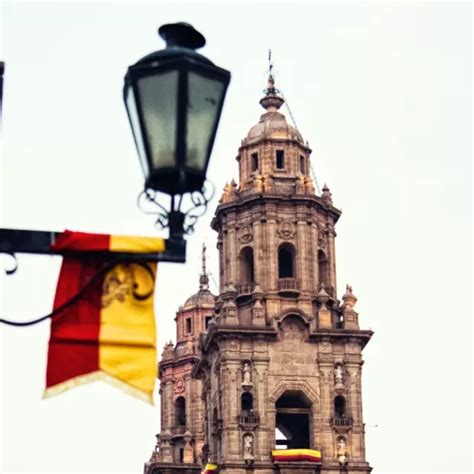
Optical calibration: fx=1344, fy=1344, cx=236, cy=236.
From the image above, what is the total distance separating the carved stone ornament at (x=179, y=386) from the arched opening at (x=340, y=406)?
2436cm

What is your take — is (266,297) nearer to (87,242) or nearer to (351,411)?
(351,411)

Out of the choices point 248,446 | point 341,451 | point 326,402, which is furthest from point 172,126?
point 326,402

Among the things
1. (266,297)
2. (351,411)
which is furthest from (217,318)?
(351,411)

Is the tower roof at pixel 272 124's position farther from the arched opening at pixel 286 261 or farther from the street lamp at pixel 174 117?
the street lamp at pixel 174 117

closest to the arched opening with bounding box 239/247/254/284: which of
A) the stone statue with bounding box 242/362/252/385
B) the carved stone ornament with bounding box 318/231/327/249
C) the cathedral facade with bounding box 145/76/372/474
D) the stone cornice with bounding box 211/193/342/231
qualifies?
the cathedral facade with bounding box 145/76/372/474

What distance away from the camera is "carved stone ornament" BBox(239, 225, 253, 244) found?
69.5 metres

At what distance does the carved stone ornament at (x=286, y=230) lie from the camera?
69.3 meters

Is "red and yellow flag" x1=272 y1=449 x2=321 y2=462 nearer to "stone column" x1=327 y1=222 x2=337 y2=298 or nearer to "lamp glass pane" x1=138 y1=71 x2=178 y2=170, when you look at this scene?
"stone column" x1=327 y1=222 x2=337 y2=298

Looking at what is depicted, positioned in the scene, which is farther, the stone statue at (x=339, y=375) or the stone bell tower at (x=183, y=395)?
the stone bell tower at (x=183, y=395)

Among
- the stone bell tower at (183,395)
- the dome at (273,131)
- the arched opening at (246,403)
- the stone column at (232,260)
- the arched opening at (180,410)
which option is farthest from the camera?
the arched opening at (180,410)

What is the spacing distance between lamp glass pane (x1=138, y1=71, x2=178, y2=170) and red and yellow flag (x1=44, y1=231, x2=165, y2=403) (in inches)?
26.7

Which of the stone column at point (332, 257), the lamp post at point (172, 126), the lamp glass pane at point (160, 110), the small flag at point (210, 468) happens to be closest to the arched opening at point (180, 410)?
the small flag at point (210, 468)

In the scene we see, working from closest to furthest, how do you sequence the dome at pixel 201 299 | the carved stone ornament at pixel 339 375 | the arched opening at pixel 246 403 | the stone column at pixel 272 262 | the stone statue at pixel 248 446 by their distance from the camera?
1. the stone statue at pixel 248 446
2. the arched opening at pixel 246 403
3. the carved stone ornament at pixel 339 375
4. the stone column at pixel 272 262
5. the dome at pixel 201 299

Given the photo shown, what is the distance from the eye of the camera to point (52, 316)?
8.30 metres
